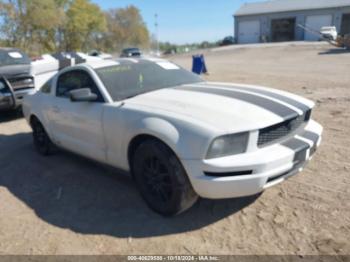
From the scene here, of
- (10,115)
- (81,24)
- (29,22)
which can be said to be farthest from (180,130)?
(81,24)

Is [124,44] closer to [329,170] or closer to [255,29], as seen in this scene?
[255,29]

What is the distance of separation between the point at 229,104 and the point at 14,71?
6.81 meters

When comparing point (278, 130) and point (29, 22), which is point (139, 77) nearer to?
point (278, 130)

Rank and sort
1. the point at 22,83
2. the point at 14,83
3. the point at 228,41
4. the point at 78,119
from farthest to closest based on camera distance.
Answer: the point at 228,41 < the point at 22,83 < the point at 14,83 < the point at 78,119

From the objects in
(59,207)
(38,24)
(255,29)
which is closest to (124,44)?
(255,29)

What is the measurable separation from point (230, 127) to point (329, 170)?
2007 mm

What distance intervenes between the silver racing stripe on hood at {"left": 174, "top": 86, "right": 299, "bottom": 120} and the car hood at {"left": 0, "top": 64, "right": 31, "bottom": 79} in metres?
5.80

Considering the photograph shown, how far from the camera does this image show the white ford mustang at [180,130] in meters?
2.72

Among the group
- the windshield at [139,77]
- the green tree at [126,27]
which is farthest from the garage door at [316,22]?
the windshield at [139,77]

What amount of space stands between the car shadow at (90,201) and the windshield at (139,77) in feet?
3.31

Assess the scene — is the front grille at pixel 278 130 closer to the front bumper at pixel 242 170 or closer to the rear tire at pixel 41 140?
the front bumper at pixel 242 170

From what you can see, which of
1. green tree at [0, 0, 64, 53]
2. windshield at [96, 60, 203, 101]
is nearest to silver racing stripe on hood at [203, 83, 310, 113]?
windshield at [96, 60, 203, 101]

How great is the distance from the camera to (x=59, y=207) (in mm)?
3617

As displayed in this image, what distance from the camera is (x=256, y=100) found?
330 cm
